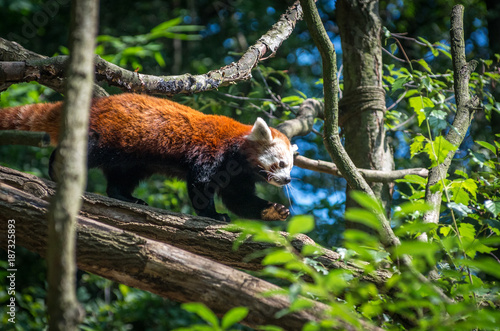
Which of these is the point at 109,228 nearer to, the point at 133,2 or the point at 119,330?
the point at 119,330

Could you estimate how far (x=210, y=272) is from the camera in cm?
184

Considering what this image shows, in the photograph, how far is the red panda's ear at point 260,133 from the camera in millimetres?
3777

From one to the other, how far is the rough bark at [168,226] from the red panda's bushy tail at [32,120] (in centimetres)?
72

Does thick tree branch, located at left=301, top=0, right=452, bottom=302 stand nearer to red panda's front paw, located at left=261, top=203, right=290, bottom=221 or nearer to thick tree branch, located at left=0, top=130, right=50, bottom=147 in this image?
red panda's front paw, located at left=261, top=203, right=290, bottom=221

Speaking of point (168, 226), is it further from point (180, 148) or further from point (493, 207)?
point (493, 207)

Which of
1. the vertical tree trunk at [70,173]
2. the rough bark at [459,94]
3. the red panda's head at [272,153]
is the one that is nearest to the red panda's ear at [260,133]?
the red panda's head at [272,153]

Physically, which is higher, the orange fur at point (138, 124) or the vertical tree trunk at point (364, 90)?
the vertical tree trunk at point (364, 90)

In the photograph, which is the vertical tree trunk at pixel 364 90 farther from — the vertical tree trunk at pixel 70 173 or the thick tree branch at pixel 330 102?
the vertical tree trunk at pixel 70 173

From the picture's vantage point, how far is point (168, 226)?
2.68 m

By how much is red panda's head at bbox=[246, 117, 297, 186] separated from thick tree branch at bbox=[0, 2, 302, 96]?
2.38ft

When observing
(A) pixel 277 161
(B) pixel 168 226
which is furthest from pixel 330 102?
(A) pixel 277 161

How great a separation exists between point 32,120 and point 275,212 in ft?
6.64

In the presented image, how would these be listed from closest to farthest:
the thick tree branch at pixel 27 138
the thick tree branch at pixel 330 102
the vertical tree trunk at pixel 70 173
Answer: the vertical tree trunk at pixel 70 173
the thick tree branch at pixel 27 138
the thick tree branch at pixel 330 102

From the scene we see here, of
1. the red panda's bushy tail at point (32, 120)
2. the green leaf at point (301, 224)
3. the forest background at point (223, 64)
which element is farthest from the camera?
the forest background at point (223, 64)
